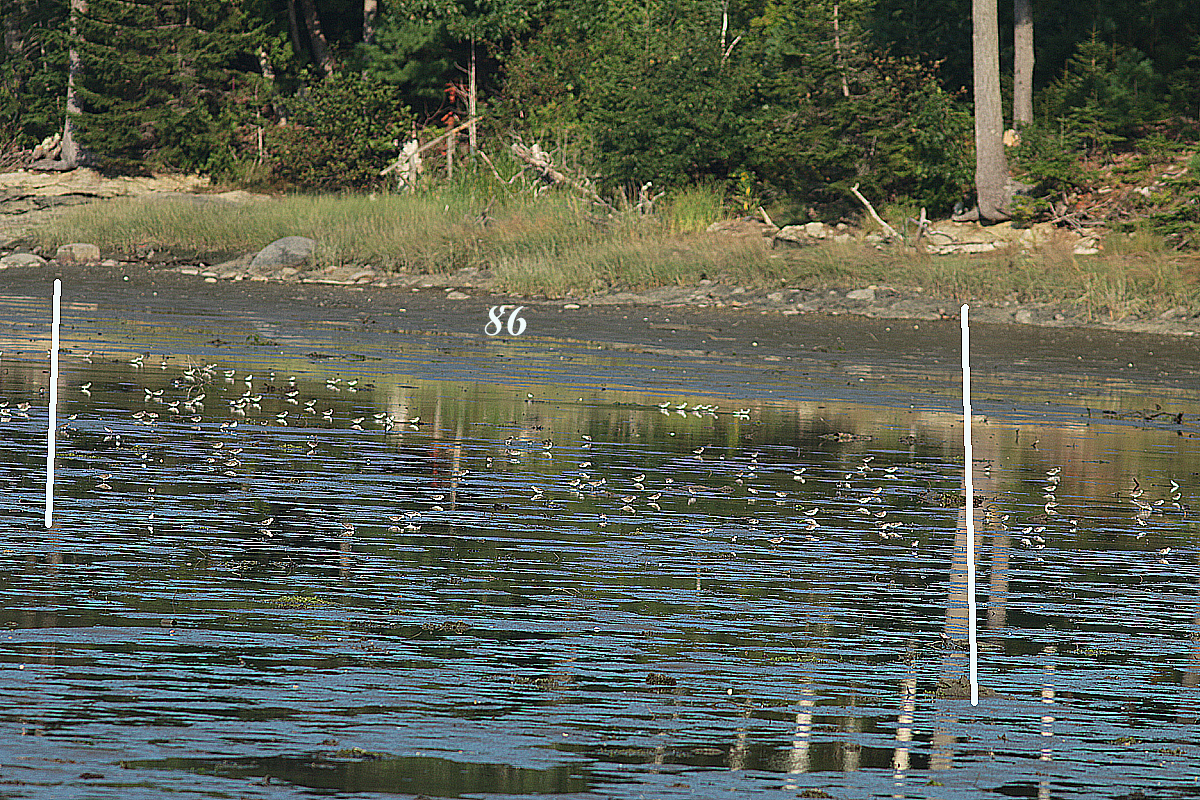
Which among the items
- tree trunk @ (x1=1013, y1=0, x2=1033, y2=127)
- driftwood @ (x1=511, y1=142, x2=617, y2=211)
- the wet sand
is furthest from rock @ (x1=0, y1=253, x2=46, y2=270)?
tree trunk @ (x1=1013, y1=0, x2=1033, y2=127)

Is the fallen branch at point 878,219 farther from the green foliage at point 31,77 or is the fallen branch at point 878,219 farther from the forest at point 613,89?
the green foliage at point 31,77

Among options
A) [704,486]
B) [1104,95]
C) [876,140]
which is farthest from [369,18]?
[704,486]

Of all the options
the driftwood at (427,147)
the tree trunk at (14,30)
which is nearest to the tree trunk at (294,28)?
the driftwood at (427,147)

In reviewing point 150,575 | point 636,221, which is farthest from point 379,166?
point 150,575

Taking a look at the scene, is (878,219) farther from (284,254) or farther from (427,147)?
(427,147)

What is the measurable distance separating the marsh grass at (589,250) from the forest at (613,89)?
230 cm

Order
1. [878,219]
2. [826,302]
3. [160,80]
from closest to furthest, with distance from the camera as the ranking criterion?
[826,302] → [878,219] → [160,80]

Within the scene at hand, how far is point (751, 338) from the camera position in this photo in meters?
25.1

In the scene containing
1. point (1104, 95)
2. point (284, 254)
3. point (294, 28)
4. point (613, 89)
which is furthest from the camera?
point (294, 28)

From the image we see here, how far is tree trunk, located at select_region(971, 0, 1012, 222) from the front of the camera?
108ft

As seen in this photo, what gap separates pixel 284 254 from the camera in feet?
118

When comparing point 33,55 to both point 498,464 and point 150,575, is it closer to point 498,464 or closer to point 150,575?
point 498,464

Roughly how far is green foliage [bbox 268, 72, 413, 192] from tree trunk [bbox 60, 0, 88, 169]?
610 cm

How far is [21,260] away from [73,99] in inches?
523
